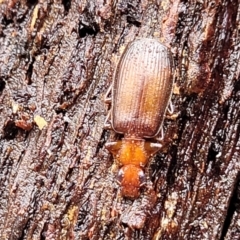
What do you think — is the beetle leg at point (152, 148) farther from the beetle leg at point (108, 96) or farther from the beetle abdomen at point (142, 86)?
the beetle leg at point (108, 96)

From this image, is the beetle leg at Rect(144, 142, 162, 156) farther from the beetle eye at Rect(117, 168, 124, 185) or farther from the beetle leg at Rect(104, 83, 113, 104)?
the beetle leg at Rect(104, 83, 113, 104)

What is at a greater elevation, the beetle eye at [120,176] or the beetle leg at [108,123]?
the beetle leg at [108,123]

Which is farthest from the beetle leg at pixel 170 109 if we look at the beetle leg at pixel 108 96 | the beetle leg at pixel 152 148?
the beetle leg at pixel 108 96

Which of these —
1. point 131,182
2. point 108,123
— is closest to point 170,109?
point 108,123

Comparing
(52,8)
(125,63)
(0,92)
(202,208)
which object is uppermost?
(52,8)

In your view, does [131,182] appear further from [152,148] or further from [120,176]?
[152,148]

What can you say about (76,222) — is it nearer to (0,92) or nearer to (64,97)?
(64,97)

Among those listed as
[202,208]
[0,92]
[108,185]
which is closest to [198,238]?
[202,208]

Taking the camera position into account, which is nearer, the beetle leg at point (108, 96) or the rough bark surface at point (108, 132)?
the rough bark surface at point (108, 132)
